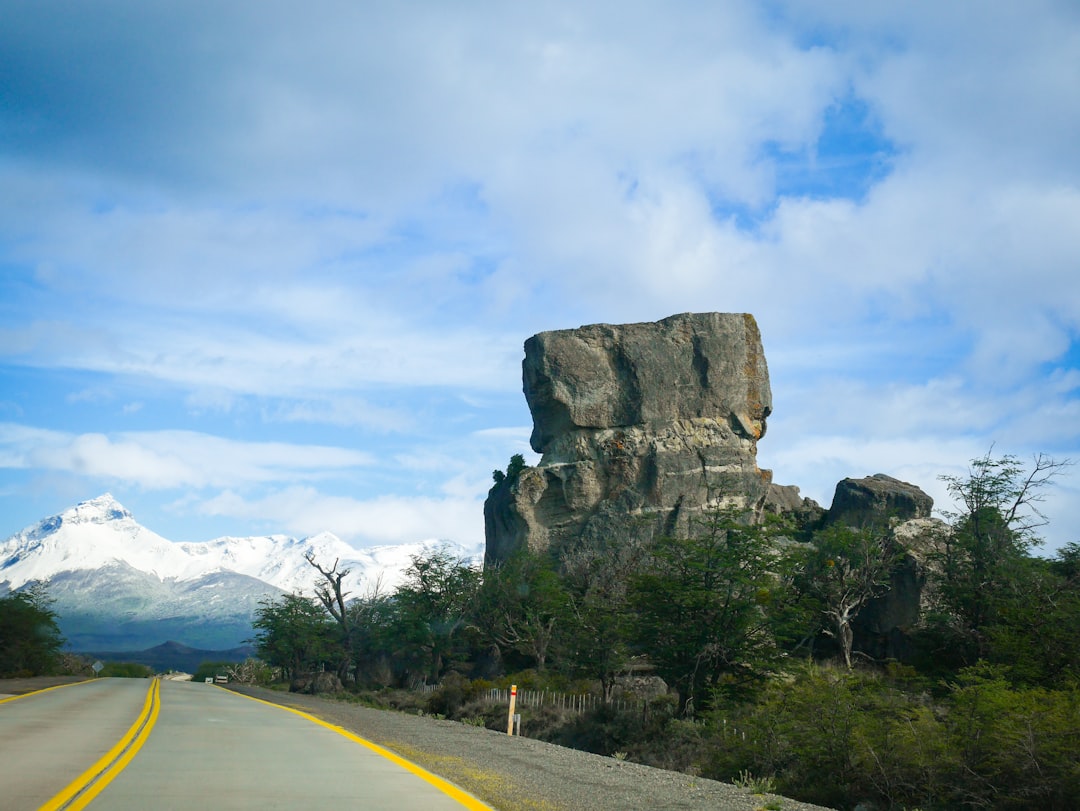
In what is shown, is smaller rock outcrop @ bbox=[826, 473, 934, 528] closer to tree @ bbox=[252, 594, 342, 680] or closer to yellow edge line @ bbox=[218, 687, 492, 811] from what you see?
tree @ bbox=[252, 594, 342, 680]

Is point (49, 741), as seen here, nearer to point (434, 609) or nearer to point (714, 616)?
point (714, 616)

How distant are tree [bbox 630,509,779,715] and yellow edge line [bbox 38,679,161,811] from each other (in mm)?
14912

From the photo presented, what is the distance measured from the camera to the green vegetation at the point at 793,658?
1466cm

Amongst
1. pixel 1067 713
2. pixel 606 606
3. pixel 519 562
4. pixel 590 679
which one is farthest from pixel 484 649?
pixel 1067 713

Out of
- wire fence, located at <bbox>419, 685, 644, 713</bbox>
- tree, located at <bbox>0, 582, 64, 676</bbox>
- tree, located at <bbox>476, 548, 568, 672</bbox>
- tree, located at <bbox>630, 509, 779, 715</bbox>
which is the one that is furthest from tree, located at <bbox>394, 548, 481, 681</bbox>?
tree, located at <bbox>630, 509, 779, 715</bbox>

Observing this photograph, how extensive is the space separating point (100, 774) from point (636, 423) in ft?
178

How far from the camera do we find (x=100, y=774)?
9.52 meters

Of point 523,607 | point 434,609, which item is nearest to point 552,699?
point 523,607

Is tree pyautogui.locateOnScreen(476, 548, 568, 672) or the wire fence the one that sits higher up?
tree pyautogui.locateOnScreen(476, 548, 568, 672)

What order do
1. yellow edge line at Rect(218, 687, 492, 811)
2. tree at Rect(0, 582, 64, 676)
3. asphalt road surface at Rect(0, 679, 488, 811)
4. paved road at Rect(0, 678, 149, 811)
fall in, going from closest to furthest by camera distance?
asphalt road surface at Rect(0, 679, 488, 811) < paved road at Rect(0, 678, 149, 811) < yellow edge line at Rect(218, 687, 492, 811) < tree at Rect(0, 582, 64, 676)

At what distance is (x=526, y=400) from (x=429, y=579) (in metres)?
16.7

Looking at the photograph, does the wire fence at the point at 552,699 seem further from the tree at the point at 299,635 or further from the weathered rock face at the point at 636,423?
the tree at the point at 299,635

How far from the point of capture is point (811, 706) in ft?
57.7

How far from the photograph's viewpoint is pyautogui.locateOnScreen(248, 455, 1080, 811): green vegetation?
14.7m
